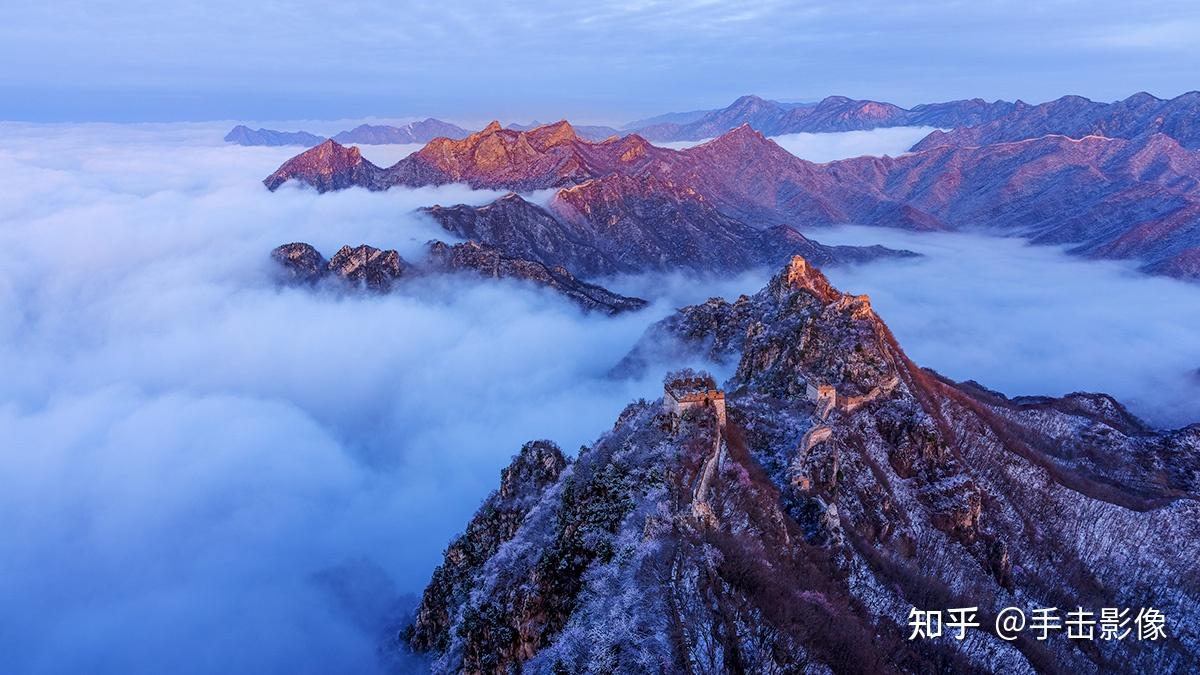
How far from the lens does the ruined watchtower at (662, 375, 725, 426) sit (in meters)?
66.4

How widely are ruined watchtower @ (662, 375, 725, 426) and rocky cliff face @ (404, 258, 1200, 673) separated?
3.65 ft

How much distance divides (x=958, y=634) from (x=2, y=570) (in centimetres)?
19041

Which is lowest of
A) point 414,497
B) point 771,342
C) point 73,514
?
point 73,514

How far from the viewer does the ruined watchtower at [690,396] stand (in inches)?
2616

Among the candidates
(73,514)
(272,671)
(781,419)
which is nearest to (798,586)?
(781,419)

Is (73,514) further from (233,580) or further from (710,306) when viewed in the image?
(710,306)

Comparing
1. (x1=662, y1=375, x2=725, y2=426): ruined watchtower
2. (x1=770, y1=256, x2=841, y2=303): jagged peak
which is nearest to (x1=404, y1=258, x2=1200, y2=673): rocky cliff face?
(x1=662, y1=375, x2=725, y2=426): ruined watchtower

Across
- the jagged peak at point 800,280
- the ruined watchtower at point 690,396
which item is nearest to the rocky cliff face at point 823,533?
the ruined watchtower at point 690,396

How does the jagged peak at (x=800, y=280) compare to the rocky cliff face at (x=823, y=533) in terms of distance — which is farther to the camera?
the jagged peak at (x=800, y=280)

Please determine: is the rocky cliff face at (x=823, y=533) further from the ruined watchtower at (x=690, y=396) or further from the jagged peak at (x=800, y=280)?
the jagged peak at (x=800, y=280)

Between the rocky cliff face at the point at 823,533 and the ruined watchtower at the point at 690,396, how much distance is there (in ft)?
3.65

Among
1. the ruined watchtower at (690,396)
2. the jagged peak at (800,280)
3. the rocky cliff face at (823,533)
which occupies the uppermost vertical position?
the jagged peak at (800,280)

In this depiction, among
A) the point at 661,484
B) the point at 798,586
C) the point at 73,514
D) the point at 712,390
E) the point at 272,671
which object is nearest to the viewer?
the point at 798,586

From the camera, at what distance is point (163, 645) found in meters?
129
